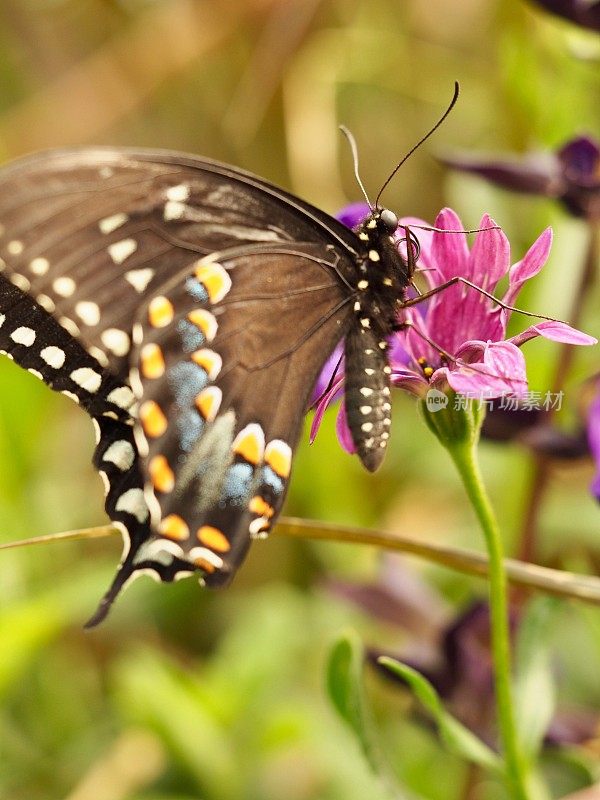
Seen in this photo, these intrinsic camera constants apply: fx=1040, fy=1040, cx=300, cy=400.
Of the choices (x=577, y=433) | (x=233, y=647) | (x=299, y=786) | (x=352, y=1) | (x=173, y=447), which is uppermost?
(x=352, y=1)

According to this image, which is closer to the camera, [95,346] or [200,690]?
[95,346]

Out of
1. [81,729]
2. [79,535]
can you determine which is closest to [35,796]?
[81,729]

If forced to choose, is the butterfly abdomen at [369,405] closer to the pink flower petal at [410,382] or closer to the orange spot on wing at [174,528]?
the pink flower petal at [410,382]

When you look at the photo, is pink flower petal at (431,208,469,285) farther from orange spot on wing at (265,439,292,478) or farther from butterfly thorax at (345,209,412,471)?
orange spot on wing at (265,439,292,478)

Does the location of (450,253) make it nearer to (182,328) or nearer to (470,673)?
(182,328)

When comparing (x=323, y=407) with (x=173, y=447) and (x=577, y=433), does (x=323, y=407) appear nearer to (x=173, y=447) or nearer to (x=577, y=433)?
(x=173, y=447)

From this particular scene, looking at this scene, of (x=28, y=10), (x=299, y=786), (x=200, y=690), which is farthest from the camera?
(x=28, y=10)
